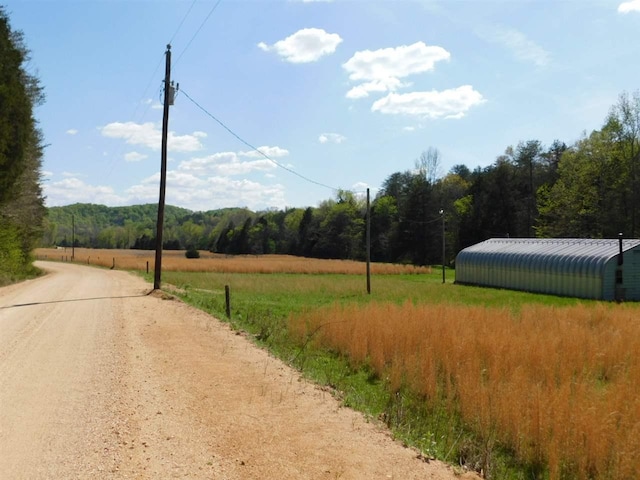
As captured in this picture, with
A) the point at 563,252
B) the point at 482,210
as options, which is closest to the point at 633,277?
the point at 563,252

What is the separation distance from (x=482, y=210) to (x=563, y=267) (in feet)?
155

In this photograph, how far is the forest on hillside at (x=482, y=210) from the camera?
56.7 m

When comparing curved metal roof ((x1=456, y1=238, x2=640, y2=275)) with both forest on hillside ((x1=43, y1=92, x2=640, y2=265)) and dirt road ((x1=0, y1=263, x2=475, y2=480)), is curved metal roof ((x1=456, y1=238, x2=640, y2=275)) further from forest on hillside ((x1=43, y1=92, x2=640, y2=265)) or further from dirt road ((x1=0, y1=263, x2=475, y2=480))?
dirt road ((x1=0, y1=263, x2=475, y2=480))

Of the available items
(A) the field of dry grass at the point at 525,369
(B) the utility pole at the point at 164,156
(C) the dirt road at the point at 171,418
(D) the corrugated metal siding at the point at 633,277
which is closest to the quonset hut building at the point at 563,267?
(D) the corrugated metal siding at the point at 633,277

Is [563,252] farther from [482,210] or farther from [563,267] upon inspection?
[482,210]

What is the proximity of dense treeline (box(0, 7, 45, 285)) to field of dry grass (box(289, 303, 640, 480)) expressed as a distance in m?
19.0

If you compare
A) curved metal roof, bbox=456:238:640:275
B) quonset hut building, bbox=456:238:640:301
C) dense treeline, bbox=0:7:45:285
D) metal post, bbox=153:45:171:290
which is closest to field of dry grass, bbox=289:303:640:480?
metal post, bbox=153:45:171:290

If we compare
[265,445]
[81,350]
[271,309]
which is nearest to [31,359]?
[81,350]

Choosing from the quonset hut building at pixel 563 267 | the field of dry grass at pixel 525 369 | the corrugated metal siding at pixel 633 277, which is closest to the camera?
the field of dry grass at pixel 525 369

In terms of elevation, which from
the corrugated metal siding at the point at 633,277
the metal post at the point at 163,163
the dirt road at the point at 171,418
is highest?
the metal post at the point at 163,163

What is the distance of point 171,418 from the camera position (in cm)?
703

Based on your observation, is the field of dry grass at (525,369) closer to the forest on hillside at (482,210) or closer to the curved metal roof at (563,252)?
the curved metal roof at (563,252)

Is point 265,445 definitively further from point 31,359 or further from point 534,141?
point 534,141

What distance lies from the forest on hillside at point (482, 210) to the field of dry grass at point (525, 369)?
27.0m
